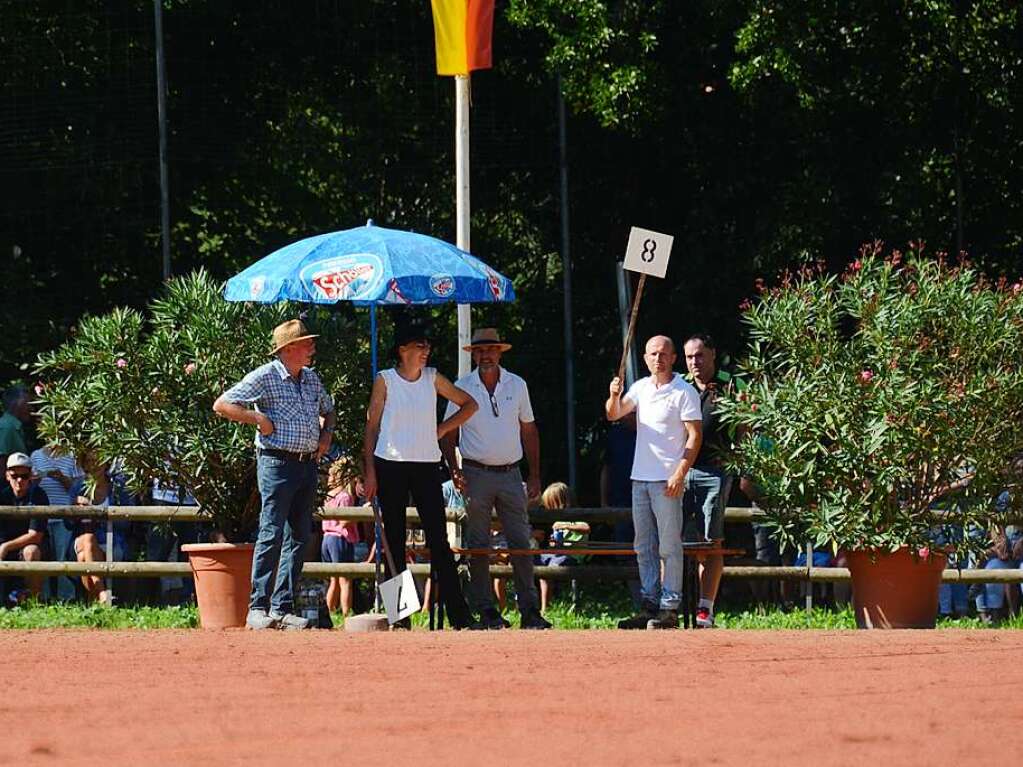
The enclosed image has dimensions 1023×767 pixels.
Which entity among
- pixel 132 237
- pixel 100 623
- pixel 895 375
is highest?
pixel 132 237

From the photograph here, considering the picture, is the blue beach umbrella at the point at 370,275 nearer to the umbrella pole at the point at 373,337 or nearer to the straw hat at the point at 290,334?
the straw hat at the point at 290,334

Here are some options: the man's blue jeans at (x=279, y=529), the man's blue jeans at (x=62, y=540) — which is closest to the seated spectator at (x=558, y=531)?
the man's blue jeans at (x=279, y=529)

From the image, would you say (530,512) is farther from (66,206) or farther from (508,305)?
(66,206)

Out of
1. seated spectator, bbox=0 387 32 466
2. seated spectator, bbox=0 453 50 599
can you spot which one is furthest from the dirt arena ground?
seated spectator, bbox=0 387 32 466

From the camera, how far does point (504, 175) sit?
19.2 m

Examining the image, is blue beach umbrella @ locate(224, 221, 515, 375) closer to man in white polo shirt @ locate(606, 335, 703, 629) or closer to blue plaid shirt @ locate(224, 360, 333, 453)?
blue plaid shirt @ locate(224, 360, 333, 453)

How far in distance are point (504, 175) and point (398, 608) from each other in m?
7.29

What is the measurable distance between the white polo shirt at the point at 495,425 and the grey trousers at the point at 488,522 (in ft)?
0.37

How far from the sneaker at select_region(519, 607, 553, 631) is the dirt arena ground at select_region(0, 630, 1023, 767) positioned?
89 cm

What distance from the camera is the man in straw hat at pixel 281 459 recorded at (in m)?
12.6

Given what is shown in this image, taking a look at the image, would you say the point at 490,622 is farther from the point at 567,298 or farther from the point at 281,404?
the point at 567,298

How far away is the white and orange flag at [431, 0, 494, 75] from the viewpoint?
15.7 m

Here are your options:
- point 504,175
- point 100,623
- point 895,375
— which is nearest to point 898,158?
point 504,175

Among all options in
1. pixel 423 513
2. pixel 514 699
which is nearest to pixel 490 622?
pixel 423 513
